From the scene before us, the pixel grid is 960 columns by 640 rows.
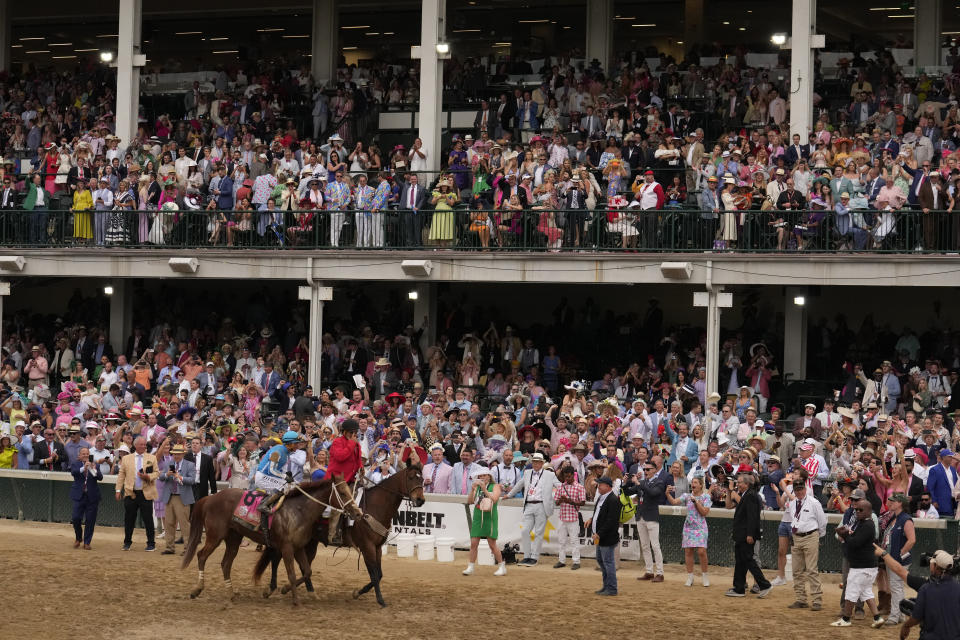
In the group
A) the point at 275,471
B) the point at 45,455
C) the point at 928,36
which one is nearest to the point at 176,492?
the point at 275,471

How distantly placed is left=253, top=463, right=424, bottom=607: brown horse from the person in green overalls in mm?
2004

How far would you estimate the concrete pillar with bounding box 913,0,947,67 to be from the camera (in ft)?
106

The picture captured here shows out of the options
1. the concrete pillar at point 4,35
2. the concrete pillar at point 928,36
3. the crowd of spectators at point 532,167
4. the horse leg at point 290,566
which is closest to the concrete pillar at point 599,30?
the crowd of spectators at point 532,167

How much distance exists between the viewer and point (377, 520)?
59.1 ft

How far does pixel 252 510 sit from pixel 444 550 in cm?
426

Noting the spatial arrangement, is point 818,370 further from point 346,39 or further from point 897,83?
point 346,39

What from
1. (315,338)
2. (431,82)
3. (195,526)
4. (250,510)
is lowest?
(195,526)

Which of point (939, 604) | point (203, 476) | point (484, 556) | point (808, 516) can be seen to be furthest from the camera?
point (203, 476)

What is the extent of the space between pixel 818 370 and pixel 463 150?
786 cm

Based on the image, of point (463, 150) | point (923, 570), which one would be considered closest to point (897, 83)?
point (463, 150)

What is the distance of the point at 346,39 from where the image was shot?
1690 inches

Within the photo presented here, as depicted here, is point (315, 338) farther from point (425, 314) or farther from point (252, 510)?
point (252, 510)

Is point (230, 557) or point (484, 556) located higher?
point (230, 557)

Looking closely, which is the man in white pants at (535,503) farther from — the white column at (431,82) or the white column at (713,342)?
the white column at (431,82)
